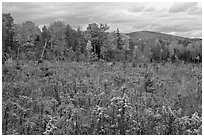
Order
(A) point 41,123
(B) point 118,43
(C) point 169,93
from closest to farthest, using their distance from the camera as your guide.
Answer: (A) point 41,123
(C) point 169,93
(B) point 118,43

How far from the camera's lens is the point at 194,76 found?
11.0 metres

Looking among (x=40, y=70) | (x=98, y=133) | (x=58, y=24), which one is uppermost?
(x=58, y=24)

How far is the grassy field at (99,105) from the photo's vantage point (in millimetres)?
5535

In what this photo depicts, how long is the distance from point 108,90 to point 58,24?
35714mm

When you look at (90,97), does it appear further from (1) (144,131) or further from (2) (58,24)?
(2) (58,24)

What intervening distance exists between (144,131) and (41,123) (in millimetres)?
2244

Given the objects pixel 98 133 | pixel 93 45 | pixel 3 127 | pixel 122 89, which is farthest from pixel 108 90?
pixel 93 45

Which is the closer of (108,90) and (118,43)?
(108,90)

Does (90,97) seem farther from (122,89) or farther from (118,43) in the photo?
(118,43)

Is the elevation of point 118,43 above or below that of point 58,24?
below

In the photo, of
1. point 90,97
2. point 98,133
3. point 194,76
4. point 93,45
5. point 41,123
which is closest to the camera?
point 98,133

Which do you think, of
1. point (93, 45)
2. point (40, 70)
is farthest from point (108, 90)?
point (93, 45)

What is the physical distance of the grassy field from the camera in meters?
5.54

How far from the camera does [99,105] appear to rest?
6949 mm
